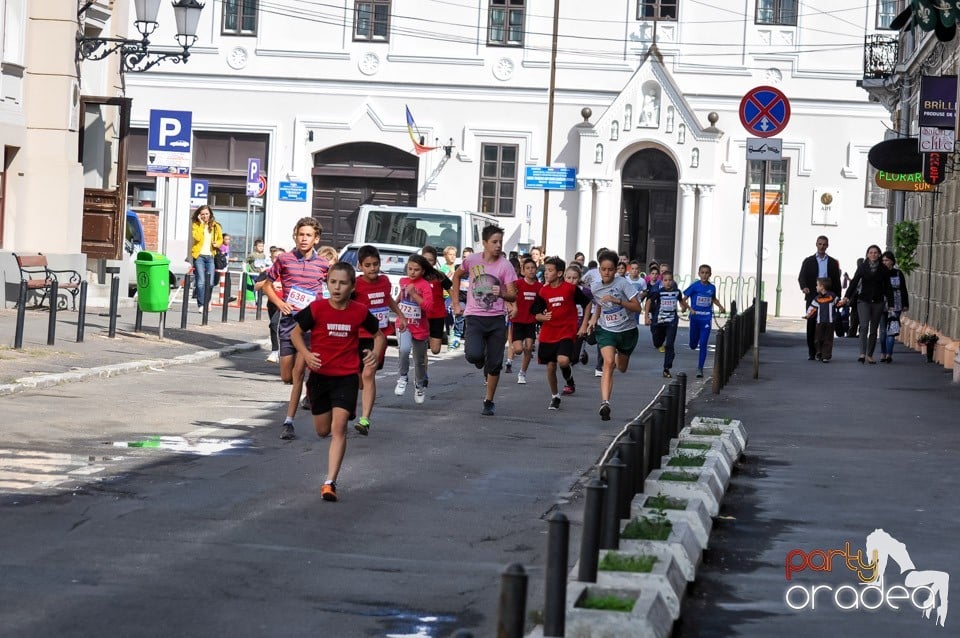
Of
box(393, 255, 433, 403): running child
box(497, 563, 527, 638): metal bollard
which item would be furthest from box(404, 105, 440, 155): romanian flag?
box(497, 563, 527, 638): metal bollard

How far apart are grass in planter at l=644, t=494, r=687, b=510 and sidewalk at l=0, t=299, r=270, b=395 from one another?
27.3ft

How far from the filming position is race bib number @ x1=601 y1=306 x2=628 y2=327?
17.2 m

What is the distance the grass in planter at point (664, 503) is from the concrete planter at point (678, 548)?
0.65 meters

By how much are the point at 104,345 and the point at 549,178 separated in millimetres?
25689

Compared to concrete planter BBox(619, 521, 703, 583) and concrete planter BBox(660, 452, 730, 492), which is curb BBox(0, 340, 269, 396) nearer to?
concrete planter BBox(660, 452, 730, 492)

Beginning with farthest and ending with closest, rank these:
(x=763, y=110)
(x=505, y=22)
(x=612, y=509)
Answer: (x=505, y=22)
(x=763, y=110)
(x=612, y=509)

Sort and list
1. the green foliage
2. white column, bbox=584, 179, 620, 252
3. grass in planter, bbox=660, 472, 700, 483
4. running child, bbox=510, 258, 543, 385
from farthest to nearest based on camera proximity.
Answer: white column, bbox=584, 179, 620, 252, the green foliage, running child, bbox=510, 258, 543, 385, grass in planter, bbox=660, 472, 700, 483

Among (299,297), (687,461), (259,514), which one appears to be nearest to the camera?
(259,514)

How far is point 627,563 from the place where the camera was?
7.60 m

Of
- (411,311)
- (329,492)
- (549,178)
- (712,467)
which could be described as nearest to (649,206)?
(549,178)

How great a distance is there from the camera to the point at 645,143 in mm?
49625

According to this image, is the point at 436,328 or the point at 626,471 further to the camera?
the point at 436,328

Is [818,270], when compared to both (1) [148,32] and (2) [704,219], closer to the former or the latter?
(1) [148,32]

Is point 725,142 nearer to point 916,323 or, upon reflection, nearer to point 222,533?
point 916,323
